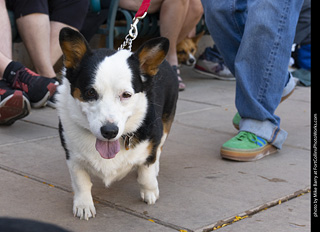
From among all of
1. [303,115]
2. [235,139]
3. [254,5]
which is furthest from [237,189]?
[303,115]

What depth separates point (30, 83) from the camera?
4137mm

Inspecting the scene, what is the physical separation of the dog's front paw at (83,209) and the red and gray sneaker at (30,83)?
1838 mm

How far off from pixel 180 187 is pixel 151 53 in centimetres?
83

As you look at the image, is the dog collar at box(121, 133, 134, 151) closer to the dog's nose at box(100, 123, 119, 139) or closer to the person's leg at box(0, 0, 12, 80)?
the dog's nose at box(100, 123, 119, 139)

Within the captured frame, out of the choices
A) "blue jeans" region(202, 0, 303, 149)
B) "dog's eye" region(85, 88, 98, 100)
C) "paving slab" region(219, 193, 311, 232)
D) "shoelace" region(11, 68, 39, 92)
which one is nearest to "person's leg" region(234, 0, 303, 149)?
"blue jeans" region(202, 0, 303, 149)

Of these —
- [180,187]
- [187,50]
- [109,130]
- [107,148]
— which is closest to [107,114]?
[109,130]

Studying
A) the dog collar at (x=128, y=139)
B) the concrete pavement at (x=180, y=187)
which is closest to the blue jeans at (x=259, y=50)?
the concrete pavement at (x=180, y=187)

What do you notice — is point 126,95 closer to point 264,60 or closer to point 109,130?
point 109,130

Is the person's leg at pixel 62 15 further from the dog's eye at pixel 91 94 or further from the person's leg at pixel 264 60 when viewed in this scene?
the dog's eye at pixel 91 94

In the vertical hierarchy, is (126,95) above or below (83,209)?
above

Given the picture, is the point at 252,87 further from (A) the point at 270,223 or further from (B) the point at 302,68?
(B) the point at 302,68

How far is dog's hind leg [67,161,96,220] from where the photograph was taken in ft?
8.11

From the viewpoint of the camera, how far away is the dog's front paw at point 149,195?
2652 millimetres

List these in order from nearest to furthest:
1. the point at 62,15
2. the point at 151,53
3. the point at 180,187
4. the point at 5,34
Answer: the point at 151,53 < the point at 180,187 < the point at 5,34 < the point at 62,15
